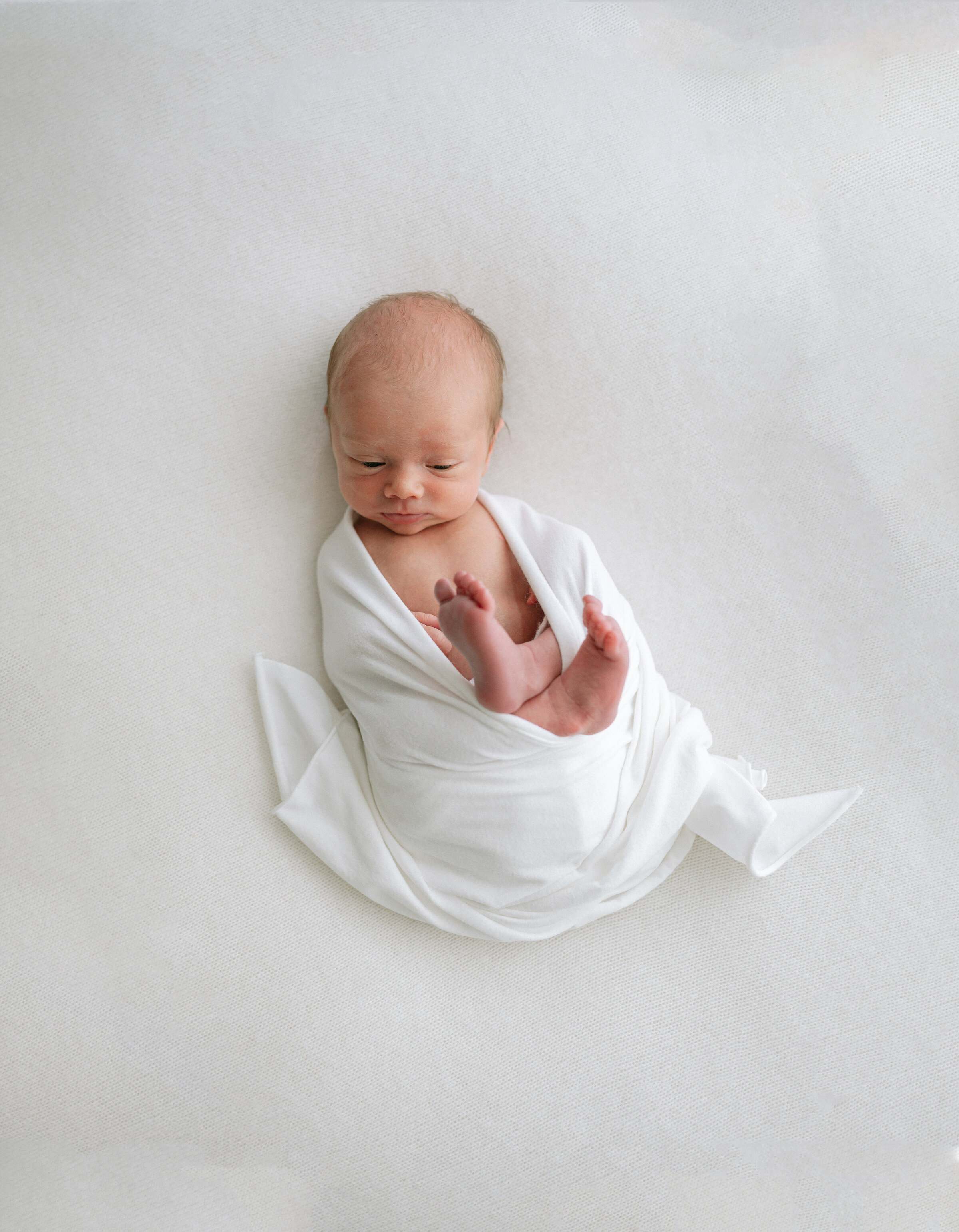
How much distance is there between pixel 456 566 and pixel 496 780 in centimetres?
36

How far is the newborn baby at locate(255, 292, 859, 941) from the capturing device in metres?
1.43

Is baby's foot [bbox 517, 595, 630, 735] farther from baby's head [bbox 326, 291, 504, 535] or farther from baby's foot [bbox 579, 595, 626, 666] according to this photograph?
baby's head [bbox 326, 291, 504, 535]

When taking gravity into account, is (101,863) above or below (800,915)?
below

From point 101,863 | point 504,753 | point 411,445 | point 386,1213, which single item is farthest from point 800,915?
point 101,863

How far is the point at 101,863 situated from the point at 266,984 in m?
0.33

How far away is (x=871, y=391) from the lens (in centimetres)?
163

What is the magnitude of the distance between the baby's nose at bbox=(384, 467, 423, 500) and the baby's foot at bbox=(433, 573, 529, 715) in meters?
0.17

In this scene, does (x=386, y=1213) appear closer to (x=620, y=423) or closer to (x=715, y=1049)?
(x=715, y=1049)

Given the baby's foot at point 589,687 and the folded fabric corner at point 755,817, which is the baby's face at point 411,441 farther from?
A: the folded fabric corner at point 755,817

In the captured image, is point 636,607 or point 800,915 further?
point 636,607

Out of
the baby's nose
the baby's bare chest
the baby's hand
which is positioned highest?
the baby's nose

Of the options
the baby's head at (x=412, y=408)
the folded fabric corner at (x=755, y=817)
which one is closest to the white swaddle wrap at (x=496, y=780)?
the folded fabric corner at (x=755, y=817)

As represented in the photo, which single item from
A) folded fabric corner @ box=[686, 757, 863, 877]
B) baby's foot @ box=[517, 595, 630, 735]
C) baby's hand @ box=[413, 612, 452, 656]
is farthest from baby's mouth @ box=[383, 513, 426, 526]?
folded fabric corner @ box=[686, 757, 863, 877]

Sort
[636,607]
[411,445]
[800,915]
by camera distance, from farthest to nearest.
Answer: [636,607] < [800,915] < [411,445]
